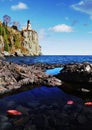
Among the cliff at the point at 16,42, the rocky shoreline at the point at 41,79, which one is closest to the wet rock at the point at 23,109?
the rocky shoreline at the point at 41,79

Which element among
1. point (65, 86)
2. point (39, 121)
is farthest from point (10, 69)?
point (39, 121)

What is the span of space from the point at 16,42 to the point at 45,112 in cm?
15370

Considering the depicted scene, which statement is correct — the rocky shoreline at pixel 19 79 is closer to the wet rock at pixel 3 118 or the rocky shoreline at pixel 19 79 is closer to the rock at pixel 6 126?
the wet rock at pixel 3 118

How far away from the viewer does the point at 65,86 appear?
23.2m

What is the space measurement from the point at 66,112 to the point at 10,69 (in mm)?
11148

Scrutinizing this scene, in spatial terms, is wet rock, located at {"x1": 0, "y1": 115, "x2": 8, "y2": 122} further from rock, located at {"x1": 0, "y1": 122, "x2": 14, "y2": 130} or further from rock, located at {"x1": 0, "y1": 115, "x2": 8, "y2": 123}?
rock, located at {"x1": 0, "y1": 122, "x2": 14, "y2": 130}

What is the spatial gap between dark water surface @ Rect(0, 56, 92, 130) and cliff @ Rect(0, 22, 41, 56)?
113 metres

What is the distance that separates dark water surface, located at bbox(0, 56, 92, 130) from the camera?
12.7 metres

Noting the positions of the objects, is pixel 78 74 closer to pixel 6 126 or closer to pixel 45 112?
pixel 45 112

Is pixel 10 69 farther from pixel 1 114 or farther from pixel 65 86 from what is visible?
pixel 1 114

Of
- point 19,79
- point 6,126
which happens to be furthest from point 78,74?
point 6,126

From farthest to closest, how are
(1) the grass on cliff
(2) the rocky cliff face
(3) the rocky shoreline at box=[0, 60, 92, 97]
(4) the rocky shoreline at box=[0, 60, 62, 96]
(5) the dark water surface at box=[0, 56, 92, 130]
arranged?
1. (2) the rocky cliff face
2. (1) the grass on cliff
3. (3) the rocky shoreline at box=[0, 60, 92, 97]
4. (4) the rocky shoreline at box=[0, 60, 62, 96]
5. (5) the dark water surface at box=[0, 56, 92, 130]

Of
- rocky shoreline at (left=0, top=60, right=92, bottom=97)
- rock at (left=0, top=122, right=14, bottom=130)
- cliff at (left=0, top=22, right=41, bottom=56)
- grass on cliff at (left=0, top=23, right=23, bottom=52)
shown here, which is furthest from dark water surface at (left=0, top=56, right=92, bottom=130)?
grass on cliff at (left=0, top=23, right=23, bottom=52)

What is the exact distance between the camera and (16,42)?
166000mm
